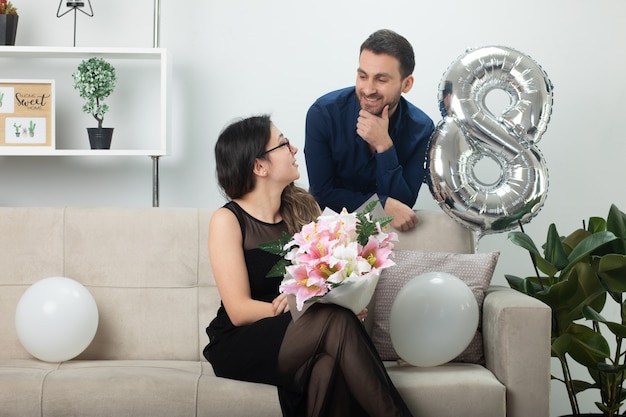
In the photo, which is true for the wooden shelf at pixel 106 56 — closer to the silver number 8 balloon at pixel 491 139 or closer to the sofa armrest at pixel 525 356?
the silver number 8 balloon at pixel 491 139

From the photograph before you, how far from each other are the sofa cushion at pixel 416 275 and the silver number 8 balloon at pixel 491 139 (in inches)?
8.3

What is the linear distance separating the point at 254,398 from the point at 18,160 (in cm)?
174

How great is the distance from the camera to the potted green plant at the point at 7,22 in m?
3.41

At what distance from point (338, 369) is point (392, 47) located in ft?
4.75

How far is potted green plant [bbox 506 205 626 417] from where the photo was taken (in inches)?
112

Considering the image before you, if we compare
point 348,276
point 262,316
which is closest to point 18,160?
point 262,316

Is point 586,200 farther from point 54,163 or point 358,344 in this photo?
point 54,163

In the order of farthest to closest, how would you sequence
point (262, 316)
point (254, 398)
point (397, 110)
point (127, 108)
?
1. point (127, 108)
2. point (397, 110)
3. point (262, 316)
4. point (254, 398)

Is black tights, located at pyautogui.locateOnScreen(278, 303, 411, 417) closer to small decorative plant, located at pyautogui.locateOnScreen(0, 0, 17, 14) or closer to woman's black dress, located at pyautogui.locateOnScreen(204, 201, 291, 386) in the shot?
woman's black dress, located at pyautogui.locateOnScreen(204, 201, 291, 386)

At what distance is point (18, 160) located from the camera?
3625mm

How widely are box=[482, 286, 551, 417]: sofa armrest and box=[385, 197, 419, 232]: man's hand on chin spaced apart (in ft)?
1.98

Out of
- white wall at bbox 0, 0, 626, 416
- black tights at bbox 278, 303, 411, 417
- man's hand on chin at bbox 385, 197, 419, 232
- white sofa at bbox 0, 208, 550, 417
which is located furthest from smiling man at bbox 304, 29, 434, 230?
black tights at bbox 278, 303, 411, 417

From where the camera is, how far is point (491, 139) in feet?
10.2

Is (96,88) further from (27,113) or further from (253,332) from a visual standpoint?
(253,332)
